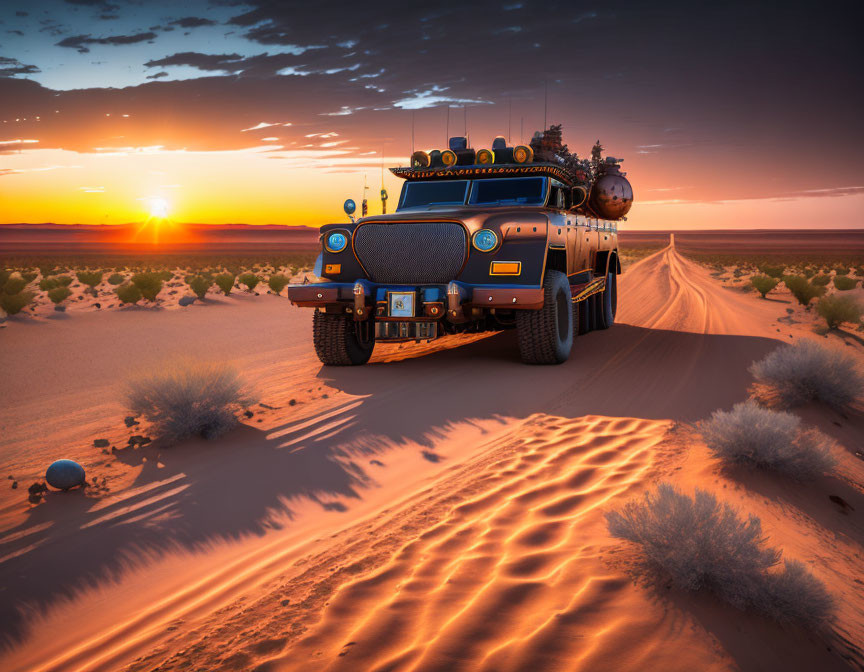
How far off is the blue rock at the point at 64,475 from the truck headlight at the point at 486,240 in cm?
492

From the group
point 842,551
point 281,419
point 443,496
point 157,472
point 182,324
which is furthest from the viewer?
point 182,324

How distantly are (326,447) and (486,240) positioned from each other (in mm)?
3505

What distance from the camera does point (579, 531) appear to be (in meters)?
3.59

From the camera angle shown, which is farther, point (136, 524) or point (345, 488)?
point (345, 488)

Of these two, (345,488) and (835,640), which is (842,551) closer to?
(835,640)

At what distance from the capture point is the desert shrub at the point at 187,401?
18.1 feet

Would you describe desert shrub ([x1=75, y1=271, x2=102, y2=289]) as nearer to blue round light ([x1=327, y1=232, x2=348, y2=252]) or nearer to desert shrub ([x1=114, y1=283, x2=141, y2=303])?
desert shrub ([x1=114, y1=283, x2=141, y2=303])

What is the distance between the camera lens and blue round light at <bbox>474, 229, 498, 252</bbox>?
7441mm

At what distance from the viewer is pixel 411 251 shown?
7.66 m

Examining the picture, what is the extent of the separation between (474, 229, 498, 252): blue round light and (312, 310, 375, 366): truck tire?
7.11ft

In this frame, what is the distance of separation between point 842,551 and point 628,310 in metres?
12.9

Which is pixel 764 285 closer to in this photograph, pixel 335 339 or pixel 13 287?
pixel 335 339

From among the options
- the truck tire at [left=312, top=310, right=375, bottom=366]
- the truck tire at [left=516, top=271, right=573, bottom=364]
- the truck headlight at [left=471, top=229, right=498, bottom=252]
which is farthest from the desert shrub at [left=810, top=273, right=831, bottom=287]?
the truck tire at [left=312, top=310, right=375, bottom=366]

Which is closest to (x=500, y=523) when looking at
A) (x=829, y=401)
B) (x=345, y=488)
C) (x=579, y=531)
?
(x=579, y=531)
